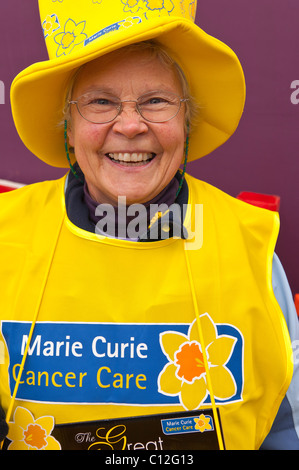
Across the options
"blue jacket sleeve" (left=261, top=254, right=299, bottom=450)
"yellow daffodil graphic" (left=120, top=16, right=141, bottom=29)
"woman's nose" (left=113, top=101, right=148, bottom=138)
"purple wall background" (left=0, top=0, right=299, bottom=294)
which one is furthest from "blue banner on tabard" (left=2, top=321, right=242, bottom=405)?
"purple wall background" (left=0, top=0, right=299, bottom=294)

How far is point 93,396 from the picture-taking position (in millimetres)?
1151

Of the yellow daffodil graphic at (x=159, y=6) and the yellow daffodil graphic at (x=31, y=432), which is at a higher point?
the yellow daffodil graphic at (x=159, y=6)

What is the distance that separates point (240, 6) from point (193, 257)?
114 centimetres

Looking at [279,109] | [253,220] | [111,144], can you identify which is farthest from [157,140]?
[279,109]

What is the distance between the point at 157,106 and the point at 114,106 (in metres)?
0.10

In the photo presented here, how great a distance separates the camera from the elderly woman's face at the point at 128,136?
1120 mm

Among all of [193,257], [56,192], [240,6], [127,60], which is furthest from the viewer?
[240,6]

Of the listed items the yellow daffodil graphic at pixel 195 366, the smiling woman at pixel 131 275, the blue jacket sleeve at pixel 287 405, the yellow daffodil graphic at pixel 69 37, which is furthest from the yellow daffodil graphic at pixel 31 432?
the yellow daffodil graphic at pixel 69 37

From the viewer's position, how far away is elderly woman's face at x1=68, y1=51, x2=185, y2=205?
112 cm

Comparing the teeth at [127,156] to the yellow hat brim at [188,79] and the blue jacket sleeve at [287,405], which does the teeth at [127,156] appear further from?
the blue jacket sleeve at [287,405]

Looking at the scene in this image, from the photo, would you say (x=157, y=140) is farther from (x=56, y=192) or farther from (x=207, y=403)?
(x=207, y=403)

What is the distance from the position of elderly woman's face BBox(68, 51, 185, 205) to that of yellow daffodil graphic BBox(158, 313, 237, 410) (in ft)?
1.15

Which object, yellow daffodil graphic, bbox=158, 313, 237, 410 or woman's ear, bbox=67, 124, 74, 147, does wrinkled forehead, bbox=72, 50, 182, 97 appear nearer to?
woman's ear, bbox=67, 124, 74, 147

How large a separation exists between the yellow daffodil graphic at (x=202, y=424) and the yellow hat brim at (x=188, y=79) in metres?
0.74
